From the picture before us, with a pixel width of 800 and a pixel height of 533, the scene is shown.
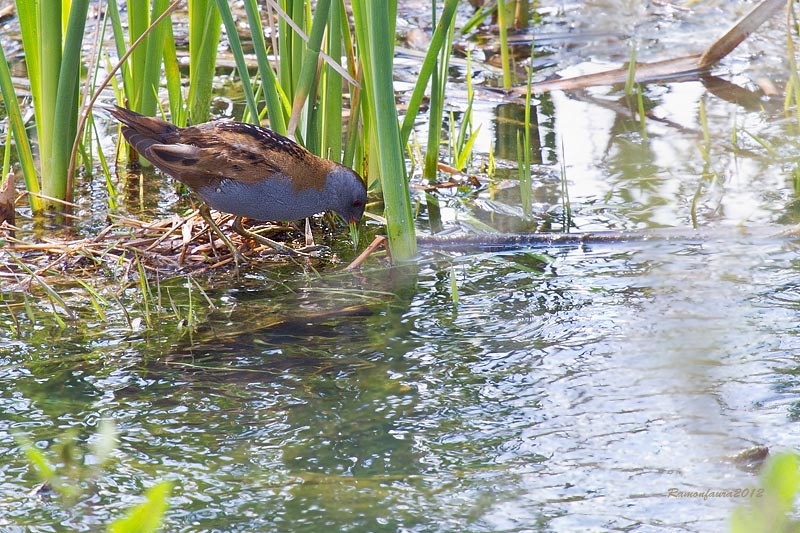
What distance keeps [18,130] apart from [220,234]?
108 cm

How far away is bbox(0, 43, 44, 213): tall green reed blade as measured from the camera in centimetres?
396

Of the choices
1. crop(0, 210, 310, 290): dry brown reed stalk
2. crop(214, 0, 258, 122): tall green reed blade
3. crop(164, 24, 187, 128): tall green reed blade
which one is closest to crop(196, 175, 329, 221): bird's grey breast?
crop(0, 210, 310, 290): dry brown reed stalk

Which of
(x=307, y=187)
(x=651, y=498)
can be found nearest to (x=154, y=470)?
(x=651, y=498)

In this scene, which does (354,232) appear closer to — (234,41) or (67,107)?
(234,41)

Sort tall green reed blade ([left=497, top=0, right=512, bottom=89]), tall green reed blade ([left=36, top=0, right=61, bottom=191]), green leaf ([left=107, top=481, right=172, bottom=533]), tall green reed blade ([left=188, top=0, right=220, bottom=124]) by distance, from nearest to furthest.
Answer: green leaf ([left=107, top=481, right=172, bottom=533])
tall green reed blade ([left=36, top=0, right=61, bottom=191])
tall green reed blade ([left=188, top=0, right=220, bottom=124])
tall green reed blade ([left=497, top=0, right=512, bottom=89])

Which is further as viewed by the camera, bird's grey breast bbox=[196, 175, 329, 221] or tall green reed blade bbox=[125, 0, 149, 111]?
tall green reed blade bbox=[125, 0, 149, 111]

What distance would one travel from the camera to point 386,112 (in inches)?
135

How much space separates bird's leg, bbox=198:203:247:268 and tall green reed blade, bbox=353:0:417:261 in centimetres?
67

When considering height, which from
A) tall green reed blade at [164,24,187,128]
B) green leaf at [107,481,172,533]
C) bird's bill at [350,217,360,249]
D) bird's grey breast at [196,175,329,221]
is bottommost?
bird's bill at [350,217,360,249]

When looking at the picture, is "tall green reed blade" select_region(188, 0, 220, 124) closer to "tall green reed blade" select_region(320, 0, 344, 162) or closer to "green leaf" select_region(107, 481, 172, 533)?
"tall green reed blade" select_region(320, 0, 344, 162)

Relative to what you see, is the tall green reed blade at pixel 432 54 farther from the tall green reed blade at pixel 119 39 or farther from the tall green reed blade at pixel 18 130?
the tall green reed blade at pixel 18 130

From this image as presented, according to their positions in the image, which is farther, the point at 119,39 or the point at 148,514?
the point at 119,39

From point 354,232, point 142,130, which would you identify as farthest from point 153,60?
point 354,232

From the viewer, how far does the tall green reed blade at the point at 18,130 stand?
3.96 meters
